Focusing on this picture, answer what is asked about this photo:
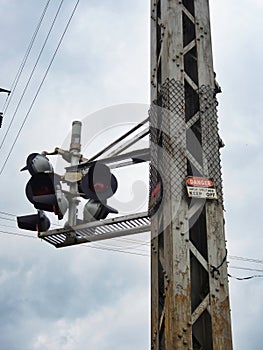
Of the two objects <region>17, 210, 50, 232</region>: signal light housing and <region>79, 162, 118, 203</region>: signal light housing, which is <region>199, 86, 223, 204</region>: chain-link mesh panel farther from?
<region>17, 210, 50, 232</region>: signal light housing

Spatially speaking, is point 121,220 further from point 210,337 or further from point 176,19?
point 176,19

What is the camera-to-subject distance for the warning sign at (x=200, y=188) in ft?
16.6

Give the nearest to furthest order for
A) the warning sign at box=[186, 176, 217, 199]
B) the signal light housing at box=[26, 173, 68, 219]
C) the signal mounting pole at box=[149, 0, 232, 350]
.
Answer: the signal mounting pole at box=[149, 0, 232, 350] < the warning sign at box=[186, 176, 217, 199] < the signal light housing at box=[26, 173, 68, 219]

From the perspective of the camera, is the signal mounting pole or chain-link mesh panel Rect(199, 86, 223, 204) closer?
the signal mounting pole

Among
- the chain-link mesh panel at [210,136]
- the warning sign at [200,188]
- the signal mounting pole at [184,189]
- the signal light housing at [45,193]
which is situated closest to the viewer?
the signal mounting pole at [184,189]

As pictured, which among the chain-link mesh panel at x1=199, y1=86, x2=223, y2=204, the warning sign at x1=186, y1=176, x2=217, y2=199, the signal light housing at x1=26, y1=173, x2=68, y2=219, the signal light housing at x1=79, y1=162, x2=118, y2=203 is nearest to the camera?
the warning sign at x1=186, y1=176, x2=217, y2=199

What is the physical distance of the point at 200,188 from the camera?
5098mm

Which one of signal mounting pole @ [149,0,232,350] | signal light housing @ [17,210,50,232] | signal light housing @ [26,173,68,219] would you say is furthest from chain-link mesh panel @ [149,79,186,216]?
signal light housing @ [17,210,50,232]

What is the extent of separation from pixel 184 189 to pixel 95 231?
1.63 m

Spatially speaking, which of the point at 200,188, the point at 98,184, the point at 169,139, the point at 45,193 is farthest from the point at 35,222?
the point at 200,188

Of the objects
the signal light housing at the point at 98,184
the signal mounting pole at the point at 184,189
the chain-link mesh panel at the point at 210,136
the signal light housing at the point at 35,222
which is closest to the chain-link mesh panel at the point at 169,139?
the signal mounting pole at the point at 184,189

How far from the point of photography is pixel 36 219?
21.1ft

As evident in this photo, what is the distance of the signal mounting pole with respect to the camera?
4691 mm

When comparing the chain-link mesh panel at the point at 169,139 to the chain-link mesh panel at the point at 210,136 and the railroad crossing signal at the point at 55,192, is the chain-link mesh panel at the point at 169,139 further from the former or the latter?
the railroad crossing signal at the point at 55,192
